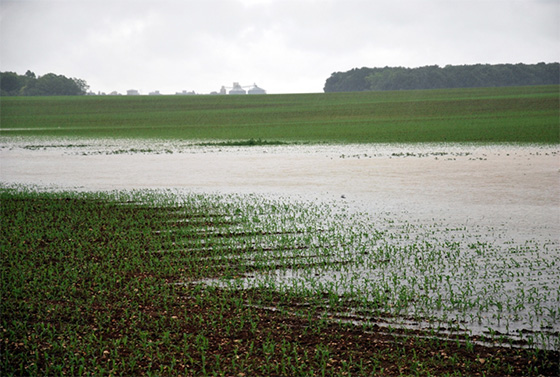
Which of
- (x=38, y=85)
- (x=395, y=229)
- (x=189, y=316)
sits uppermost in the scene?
(x=38, y=85)

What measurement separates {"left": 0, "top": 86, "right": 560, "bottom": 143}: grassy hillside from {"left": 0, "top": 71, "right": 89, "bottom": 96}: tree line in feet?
116

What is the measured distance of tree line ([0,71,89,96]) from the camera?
153m

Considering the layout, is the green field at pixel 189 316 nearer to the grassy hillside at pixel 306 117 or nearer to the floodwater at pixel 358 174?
the floodwater at pixel 358 174

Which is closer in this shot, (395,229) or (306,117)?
(395,229)

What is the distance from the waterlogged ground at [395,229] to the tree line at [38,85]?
414 ft

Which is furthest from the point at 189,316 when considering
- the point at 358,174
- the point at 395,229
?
the point at 358,174

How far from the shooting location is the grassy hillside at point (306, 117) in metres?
59.3

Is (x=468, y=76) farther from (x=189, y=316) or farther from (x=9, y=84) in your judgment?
(x=189, y=316)

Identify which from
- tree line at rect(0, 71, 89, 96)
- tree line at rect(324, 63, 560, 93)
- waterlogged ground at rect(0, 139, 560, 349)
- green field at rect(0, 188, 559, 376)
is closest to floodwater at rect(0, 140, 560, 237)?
waterlogged ground at rect(0, 139, 560, 349)

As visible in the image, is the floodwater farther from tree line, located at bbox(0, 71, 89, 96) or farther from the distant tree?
the distant tree

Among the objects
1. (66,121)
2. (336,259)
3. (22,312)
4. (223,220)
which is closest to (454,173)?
(223,220)

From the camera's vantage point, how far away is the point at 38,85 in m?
156

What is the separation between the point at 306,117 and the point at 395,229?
242 ft

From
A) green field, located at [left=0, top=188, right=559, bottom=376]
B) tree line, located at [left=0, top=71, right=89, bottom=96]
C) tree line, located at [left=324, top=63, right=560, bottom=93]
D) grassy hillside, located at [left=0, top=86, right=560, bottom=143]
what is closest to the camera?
green field, located at [left=0, top=188, right=559, bottom=376]
